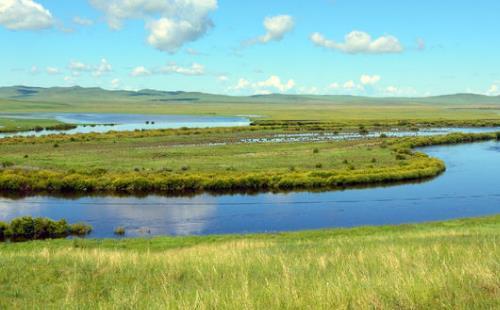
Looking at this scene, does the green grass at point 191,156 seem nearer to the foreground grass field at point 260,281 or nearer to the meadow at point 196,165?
the meadow at point 196,165

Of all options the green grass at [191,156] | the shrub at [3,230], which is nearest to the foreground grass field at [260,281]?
the shrub at [3,230]

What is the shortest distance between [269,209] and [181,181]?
10.8 meters

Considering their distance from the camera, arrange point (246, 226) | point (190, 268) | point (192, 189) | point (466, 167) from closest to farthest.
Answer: point (190, 268) < point (246, 226) < point (192, 189) < point (466, 167)

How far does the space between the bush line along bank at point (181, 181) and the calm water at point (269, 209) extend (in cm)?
267

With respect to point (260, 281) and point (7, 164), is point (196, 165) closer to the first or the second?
point (7, 164)

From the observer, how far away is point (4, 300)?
9.42 metres

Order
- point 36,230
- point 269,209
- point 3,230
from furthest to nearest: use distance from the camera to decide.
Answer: point 269,209 → point 3,230 → point 36,230

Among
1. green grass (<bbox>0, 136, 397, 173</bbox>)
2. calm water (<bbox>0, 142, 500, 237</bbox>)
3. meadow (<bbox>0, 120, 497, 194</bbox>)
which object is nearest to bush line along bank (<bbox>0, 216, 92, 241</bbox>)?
calm water (<bbox>0, 142, 500, 237</bbox>)

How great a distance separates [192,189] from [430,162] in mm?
25759

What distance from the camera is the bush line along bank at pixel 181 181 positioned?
43.8m

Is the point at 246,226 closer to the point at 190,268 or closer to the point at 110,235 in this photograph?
the point at 110,235

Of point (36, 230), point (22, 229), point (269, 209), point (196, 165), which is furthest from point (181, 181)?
point (22, 229)

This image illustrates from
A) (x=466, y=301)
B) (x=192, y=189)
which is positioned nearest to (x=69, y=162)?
(x=192, y=189)

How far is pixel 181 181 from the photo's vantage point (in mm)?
44375
